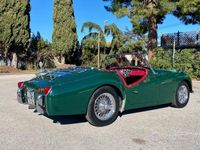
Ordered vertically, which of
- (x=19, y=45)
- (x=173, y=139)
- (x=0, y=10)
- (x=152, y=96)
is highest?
(x=0, y=10)

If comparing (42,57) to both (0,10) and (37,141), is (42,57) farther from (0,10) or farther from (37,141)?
(37,141)

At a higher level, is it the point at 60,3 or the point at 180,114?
the point at 60,3

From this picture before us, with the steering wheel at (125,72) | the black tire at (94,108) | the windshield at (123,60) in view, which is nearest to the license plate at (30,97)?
the black tire at (94,108)

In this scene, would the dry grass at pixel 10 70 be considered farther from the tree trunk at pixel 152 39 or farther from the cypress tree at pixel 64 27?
the tree trunk at pixel 152 39

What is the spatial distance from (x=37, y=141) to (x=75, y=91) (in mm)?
1030

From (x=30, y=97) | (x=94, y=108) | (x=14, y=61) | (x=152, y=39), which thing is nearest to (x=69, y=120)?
(x=94, y=108)

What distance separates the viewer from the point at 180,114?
263 inches

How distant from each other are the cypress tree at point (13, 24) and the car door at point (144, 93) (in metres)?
21.3

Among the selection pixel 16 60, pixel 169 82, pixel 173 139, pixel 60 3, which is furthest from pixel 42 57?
pixel 173 139

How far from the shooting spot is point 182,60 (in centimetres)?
1563

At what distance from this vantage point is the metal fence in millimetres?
18953

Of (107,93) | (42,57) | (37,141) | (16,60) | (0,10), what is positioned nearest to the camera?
(37,141)

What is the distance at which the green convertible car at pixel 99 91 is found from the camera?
5.23 m

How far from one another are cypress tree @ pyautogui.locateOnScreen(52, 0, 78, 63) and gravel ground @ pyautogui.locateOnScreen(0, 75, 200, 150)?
2242cm
